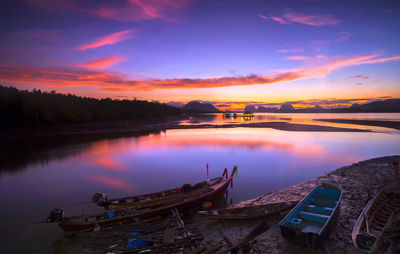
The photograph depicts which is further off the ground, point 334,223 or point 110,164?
point 334,223

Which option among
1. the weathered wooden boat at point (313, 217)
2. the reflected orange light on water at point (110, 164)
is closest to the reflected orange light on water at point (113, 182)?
the reflected orange light on water at point (110, 164)

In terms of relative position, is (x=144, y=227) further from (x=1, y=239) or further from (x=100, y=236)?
(x=1, y=239)

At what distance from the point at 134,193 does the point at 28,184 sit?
38.2ft

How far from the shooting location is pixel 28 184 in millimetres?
20125

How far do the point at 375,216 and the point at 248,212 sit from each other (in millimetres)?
5757

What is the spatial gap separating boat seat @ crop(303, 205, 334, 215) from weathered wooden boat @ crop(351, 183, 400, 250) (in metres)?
1.21

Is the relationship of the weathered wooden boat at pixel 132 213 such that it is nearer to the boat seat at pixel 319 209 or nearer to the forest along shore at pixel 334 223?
the forest along shore at pixel 334 223

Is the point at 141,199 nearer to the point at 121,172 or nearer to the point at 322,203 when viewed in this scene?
the point at 322,203

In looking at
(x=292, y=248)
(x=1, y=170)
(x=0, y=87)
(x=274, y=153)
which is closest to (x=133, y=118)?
(x=0, y=87)

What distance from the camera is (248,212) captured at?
11.3 metres

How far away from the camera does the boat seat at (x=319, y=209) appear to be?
9750 mm

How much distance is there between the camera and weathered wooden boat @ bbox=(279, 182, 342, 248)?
8.08 meters

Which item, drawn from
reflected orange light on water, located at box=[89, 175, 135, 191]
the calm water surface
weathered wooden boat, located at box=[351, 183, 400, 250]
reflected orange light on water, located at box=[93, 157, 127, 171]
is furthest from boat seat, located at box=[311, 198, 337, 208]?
reflected orange light on water, located at box=[93, 157, 127, 171]

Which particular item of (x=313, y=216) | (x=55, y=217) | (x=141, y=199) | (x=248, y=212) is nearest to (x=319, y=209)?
(x=313, y=216)
